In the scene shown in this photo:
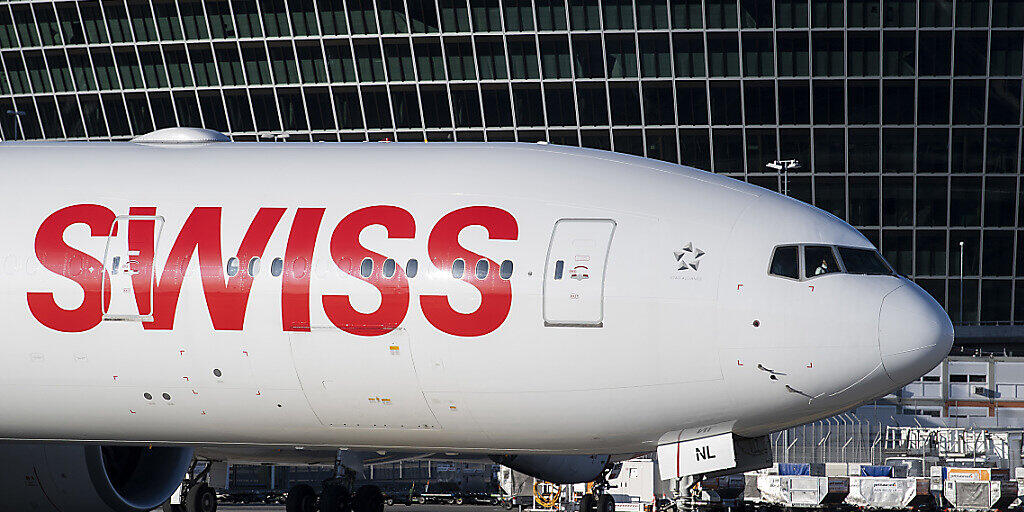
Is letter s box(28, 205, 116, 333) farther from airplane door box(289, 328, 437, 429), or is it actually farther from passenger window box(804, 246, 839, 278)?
passenger window box(804, 246, 839, 278)

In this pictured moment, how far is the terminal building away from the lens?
76375mm

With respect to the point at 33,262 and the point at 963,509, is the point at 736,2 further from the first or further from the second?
the point at 33,262

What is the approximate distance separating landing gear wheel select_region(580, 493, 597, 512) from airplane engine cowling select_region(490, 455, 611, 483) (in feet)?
11.6

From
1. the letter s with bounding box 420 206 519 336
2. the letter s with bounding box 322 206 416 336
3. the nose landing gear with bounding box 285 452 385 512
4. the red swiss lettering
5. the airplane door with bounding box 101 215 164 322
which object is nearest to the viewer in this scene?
the letter s with bounding box 420 206 519 336

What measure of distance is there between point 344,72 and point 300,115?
424cm

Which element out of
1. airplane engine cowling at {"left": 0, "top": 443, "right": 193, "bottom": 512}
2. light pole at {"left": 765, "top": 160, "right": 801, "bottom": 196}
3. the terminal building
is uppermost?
the terminal building

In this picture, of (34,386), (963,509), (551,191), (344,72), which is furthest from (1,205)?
(344,72)

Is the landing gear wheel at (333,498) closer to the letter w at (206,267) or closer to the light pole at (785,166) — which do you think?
the letter w at (206,267)

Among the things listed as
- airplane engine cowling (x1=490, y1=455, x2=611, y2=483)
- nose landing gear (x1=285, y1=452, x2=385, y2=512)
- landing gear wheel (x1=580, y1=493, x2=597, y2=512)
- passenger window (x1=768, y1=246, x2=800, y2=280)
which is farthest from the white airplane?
landing gear wheel (x1=580, y1=493, x2=597, y2=512)

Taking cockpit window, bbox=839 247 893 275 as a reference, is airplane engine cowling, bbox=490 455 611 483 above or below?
below

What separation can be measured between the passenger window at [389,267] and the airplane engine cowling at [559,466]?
8774 millimetres

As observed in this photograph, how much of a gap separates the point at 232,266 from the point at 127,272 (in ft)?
4.62

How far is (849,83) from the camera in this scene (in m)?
77.0

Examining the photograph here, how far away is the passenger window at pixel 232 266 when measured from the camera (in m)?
A: 15.0
